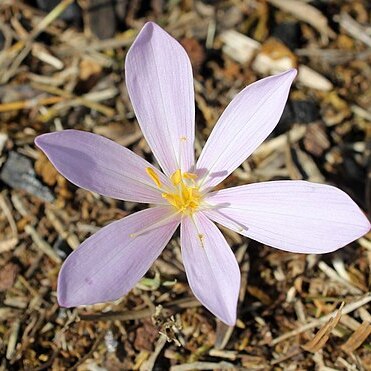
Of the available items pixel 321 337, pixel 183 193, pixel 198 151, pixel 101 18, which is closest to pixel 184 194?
pixel 183 193

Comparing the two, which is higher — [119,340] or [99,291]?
[99,291]

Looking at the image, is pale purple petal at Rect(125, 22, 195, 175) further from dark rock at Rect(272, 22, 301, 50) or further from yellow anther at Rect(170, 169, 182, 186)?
dark rock at Rect(272, 22, 301, 50)

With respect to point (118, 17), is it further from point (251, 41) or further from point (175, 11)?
point (251, 41)

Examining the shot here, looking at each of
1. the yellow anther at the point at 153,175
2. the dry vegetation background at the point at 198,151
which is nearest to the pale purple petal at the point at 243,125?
the yellow anther at the point at 153,175

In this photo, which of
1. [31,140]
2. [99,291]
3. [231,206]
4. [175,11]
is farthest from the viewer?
[175,11]

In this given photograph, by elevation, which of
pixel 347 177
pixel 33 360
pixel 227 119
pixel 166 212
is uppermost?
pixel 227 119

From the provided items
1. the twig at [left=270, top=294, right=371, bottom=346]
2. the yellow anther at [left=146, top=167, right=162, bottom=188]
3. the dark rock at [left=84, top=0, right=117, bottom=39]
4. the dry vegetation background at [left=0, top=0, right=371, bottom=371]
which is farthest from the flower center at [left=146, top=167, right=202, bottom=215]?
the dark rock at [left=84, top=0, right=117, bottom=39]

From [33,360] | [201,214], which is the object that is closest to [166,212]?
[201,214]

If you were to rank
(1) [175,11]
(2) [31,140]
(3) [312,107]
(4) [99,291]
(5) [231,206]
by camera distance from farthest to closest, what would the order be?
→ (1) [175,11], (3) [312,107], (2) [31,140], (5) [231,206], (4) [99,291]
